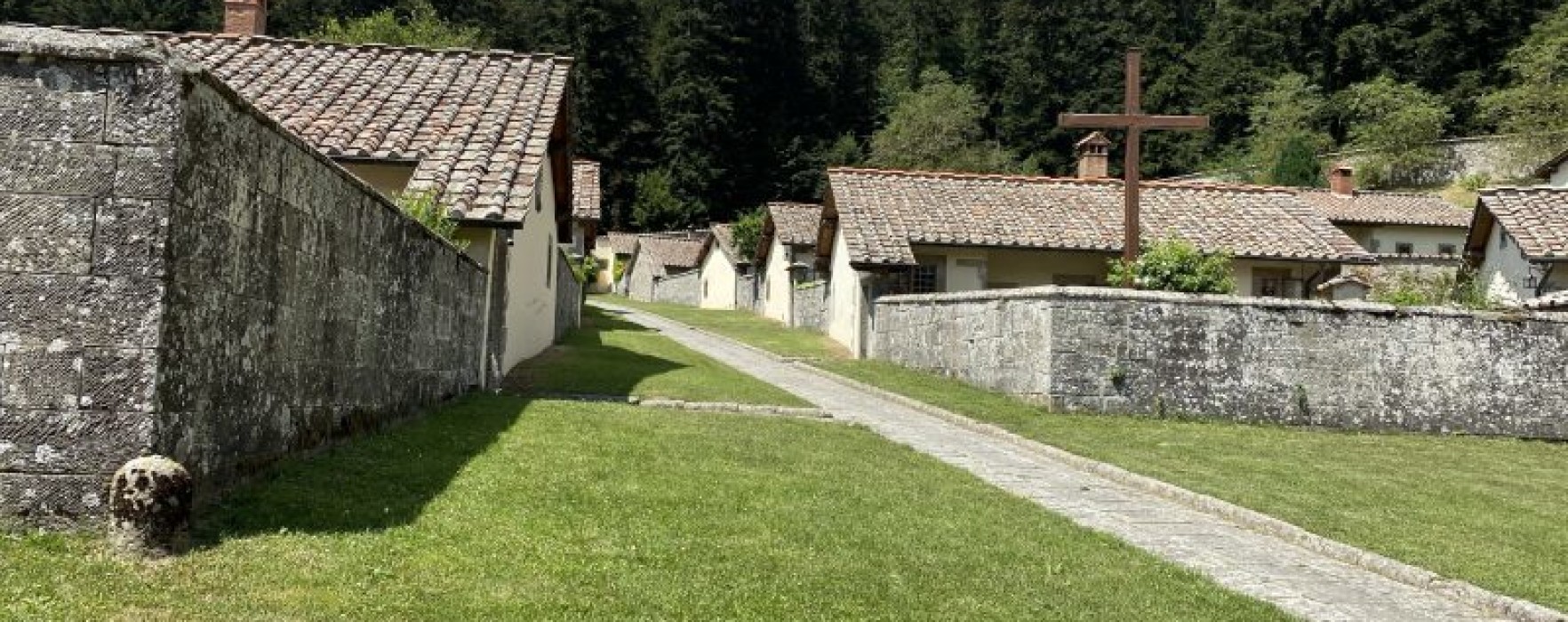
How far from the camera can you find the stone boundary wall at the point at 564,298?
25655 millimetres

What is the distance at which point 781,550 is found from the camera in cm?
620

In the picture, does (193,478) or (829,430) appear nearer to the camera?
(193,478)

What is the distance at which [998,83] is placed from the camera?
89.6 metres

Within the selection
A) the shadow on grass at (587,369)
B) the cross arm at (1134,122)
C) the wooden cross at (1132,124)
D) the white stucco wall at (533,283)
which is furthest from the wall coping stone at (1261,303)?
the white stucco wall at (533,283)

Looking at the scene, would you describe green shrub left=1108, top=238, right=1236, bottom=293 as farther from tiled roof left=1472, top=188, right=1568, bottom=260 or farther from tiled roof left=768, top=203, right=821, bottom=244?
tiled roof left=768, top=203, right=821, bottom=244

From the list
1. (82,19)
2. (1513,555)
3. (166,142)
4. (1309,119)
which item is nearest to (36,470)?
(166,142)

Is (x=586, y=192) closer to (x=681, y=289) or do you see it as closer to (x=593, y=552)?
(x=681, y=289)

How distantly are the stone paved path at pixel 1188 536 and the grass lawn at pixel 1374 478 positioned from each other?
0.47 meters

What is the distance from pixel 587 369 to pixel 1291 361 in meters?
11.2

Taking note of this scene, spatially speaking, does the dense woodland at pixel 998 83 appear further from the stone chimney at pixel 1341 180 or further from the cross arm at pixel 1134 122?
the cross arm at pixel 1134 122

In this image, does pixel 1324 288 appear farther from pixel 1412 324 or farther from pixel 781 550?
pixel 781 550

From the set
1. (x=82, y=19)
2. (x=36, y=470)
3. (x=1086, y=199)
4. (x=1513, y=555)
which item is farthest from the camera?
(x=82, y=19)

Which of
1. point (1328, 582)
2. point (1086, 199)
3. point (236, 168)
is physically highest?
point (1086, 199)

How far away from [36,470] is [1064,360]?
14.2 metres
